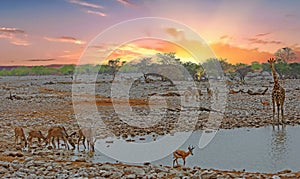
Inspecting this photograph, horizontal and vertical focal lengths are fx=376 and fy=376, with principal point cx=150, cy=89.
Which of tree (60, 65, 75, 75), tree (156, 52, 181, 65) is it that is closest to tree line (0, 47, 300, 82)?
tree (156, 52, 181, 65)

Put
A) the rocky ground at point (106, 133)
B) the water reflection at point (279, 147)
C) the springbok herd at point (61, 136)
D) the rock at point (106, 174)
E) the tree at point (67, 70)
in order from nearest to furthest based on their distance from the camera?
the rock at point (106, 174) < the rocky ground at point (106, 133) < the water reflection at point (279, 147) < the springbok herd at point (61, 136) < the tree at point (67, 70)

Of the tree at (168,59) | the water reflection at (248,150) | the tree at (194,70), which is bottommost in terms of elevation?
the water reflection at (248,150)

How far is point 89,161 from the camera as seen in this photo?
9961 millimetres

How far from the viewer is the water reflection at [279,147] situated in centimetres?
1015

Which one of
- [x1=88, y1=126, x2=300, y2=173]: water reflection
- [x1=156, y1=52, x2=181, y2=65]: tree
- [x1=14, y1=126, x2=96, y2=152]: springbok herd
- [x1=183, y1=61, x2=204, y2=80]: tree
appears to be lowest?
[x1=88, y1=126, x2=300, y2=173]: water reflection

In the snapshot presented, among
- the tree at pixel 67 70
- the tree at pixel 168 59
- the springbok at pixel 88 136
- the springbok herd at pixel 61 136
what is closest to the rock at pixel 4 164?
the springbok herd at pixel 61 136

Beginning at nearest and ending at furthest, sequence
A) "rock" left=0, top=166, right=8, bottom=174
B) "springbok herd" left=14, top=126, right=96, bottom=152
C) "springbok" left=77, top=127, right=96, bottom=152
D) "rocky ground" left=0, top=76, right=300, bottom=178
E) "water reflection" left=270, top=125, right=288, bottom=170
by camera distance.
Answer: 1. "rocky ground" left=0, top=76, right=300, bottom=178
2. "rock" left=0, top=166, right=8, bottom=174
3. "water reflection" left=270, top=125, right=288, bottom=170
4. "springbok" left=77, top=127, right=96, bottom=152
5. "springbok herd" left=14, top=126, right=96, bottom=152

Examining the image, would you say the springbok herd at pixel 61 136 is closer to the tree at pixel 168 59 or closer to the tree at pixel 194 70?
the tree at pixel 194 70

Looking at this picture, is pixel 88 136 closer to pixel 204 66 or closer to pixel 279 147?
pixel 279 147

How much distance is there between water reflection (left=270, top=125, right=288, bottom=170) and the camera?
33.3ft

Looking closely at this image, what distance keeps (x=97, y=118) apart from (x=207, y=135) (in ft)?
20.5

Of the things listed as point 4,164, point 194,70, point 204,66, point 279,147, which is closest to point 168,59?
point 194,70

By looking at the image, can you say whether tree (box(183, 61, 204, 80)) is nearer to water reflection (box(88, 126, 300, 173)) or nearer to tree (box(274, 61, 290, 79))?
tree (box(274, 61, 290, 79))

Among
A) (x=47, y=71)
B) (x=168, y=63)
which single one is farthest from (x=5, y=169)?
(x=47, y=71)
